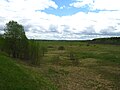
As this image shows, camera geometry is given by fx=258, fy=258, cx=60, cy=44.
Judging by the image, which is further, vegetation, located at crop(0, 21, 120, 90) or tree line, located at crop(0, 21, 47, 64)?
tree line, located at crop(0, 21, 47, 64)

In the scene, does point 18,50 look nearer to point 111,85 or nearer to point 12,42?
point 12,42

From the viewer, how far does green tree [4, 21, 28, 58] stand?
63.8 m

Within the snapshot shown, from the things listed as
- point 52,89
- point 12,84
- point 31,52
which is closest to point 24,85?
point 12,84

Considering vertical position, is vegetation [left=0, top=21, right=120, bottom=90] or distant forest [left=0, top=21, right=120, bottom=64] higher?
distant forest [left=0, top=21, right=120, bottom=64]

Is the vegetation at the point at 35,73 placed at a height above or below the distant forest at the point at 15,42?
below

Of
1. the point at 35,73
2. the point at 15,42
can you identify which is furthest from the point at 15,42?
the point at 35,73

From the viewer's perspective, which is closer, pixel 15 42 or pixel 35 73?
pixel 35 73

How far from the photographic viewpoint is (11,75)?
2675cm

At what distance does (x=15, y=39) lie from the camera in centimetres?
6419

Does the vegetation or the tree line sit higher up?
the tree line

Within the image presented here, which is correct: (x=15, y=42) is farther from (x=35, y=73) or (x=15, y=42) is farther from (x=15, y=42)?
(x=35, y=73)

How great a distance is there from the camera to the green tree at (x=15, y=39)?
63812 millimetres

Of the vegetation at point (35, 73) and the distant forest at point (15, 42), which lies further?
the distant forest at point (15, 42)

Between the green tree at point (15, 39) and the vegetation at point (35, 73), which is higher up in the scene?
the green tree at point (15, 39)
